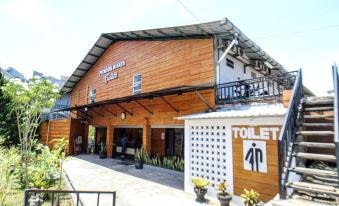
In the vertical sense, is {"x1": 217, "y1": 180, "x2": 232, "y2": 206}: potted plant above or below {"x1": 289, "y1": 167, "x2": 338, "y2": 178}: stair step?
below

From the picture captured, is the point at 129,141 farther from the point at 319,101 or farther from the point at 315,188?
the point at 315,188

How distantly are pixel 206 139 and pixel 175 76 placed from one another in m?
4.16

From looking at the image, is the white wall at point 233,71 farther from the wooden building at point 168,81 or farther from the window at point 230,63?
the window at point 230,63

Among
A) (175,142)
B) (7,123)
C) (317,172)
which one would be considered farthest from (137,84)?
(7,123)

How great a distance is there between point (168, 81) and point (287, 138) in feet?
23.3

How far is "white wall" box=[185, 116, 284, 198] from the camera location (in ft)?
19.7

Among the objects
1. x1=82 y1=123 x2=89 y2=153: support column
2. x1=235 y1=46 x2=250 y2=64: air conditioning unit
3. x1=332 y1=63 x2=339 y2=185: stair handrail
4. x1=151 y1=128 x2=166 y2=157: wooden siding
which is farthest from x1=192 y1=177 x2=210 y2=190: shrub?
x1=82 y1=123 x2=89 y2=153: support column

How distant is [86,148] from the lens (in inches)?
674

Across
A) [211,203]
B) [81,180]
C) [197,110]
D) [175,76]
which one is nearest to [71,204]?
[81,180]

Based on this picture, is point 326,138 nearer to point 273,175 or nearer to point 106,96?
point 273,175

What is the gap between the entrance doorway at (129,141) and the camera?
1435cm

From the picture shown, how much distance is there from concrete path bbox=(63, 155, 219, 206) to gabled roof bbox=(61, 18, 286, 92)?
6.16 metres

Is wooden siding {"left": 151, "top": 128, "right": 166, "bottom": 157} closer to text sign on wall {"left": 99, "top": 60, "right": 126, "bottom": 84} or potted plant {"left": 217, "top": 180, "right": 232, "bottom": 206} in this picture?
text sign on wall {"left": 99, "top": 60, "right": 126, "bottom": 84}

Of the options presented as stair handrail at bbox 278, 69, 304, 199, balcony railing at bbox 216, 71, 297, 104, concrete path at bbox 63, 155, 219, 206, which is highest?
balcony railing at bbox 216, 71, 297, 104
